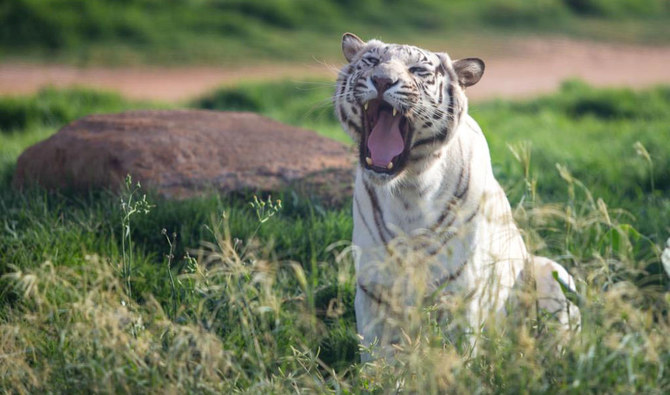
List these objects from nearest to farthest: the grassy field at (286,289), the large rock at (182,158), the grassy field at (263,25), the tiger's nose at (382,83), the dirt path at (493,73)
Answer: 1. the grassy field at (286,289)
2. the tiger's nose at (382,83)
3. the large rock at (182,158)
4. the dirt path at (493,73)
5. the grassy field at (263,25)

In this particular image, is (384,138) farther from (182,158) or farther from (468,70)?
(182,158)

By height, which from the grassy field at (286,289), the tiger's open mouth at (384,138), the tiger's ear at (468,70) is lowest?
the grassy field at (286,289)

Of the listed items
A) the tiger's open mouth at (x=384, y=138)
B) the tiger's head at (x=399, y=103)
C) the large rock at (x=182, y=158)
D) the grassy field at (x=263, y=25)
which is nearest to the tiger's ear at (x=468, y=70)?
the tiger's head at (x=399, y=103)

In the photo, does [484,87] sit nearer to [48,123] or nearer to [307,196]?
[48,123]

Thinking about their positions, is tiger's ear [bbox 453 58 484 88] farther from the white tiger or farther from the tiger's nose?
the tiger's nose

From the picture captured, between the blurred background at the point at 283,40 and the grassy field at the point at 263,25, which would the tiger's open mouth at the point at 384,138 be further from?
the grassy field at the point at 263,25

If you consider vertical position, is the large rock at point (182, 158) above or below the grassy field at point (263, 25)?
above

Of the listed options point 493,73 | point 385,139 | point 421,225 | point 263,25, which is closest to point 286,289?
point 421,225

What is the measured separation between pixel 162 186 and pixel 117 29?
9.17 m

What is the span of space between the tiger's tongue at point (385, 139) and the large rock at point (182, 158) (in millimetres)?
1657

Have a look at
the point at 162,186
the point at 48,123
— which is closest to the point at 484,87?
the point at 48,123

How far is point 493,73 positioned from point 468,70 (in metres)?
9.07

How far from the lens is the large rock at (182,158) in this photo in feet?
16.0

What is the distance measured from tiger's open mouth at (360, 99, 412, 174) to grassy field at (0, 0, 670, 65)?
9447 millimetres
